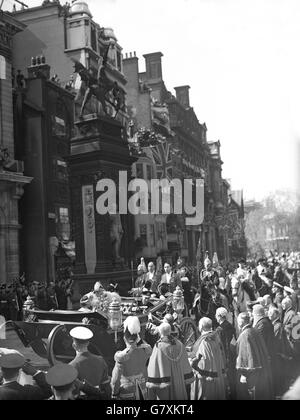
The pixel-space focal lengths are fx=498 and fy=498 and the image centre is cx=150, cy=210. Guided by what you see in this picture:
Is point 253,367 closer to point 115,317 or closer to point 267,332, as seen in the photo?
point 267,332

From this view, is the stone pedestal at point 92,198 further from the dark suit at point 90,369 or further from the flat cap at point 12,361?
the flat cap at point 12,361

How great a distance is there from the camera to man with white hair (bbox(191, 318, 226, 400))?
638 cm

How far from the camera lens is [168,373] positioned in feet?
19.5

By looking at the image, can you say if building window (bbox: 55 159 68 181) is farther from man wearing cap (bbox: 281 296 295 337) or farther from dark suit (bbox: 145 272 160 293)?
man wearing cap (bbox: 281 296 295 337)

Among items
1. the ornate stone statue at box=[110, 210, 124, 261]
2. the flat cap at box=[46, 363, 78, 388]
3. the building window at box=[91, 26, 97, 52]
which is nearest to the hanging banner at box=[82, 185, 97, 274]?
the ornate stone statue at box=[110, 210, 124, 261]

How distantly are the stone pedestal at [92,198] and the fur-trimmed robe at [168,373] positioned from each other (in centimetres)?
685

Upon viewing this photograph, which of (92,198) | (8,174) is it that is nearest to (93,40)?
(8,174)

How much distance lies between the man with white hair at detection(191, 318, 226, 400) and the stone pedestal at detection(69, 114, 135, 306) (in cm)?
653

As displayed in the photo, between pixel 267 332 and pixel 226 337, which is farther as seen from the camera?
pixel 226 337

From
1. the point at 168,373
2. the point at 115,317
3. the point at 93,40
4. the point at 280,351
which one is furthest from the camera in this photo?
the point at 93,40

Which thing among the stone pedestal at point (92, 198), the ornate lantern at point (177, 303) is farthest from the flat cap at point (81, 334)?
the stone pedestal at point (92, 198)

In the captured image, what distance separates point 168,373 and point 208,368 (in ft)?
2.27

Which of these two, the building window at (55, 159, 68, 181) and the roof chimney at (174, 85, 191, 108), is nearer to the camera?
the building window at (55, 159, 68, 181)

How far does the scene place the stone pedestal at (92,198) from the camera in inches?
516
